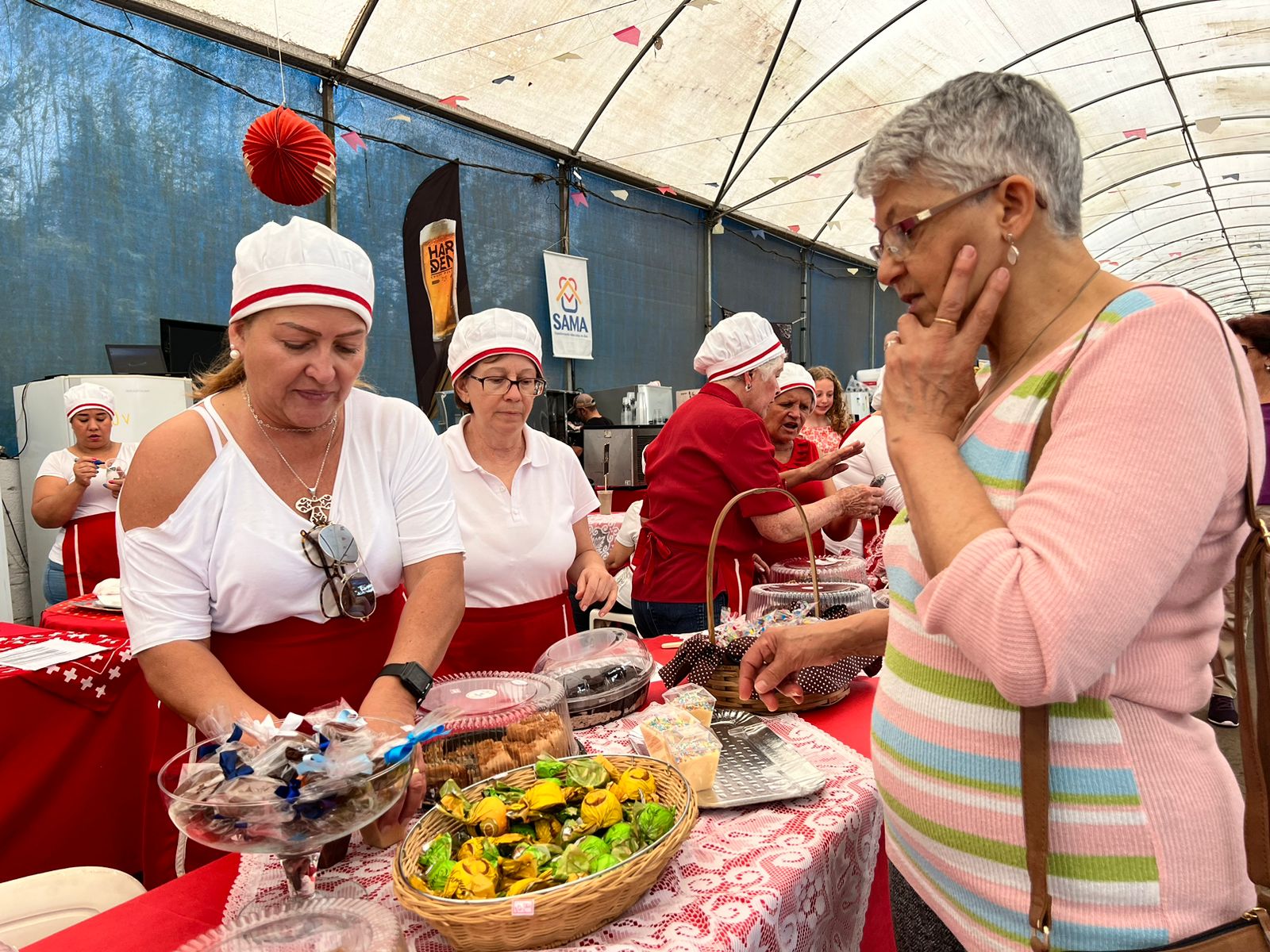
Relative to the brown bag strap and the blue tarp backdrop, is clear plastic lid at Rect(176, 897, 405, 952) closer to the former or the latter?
the brown bag strap

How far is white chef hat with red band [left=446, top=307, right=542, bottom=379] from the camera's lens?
2.83 metres

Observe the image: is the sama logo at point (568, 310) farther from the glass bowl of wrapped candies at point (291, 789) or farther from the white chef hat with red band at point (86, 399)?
the glass bowl of wrapped candies at point (291, 789)

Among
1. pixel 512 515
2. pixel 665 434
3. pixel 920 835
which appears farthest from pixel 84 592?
pixel 920 835

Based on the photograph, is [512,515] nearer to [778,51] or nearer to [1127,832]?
[1127,832]

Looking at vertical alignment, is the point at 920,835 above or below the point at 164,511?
below

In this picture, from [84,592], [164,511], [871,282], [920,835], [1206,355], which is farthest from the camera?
[871,282]

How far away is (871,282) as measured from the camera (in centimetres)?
1557

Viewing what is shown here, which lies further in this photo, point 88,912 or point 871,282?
point 871,282

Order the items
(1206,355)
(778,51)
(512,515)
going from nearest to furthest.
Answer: (1206,355), (512,515), (778,51)

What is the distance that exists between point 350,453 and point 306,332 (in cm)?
31

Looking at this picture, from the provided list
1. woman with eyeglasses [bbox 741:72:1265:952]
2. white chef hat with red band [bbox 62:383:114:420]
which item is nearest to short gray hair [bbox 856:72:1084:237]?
woman with eyeglasses [bbox 741:72:1265:952]

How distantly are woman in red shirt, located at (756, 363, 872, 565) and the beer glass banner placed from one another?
4723mm

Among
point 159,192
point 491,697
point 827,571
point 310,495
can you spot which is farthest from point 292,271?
point 159,192

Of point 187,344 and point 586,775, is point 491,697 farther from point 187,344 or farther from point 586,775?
point 187,344
